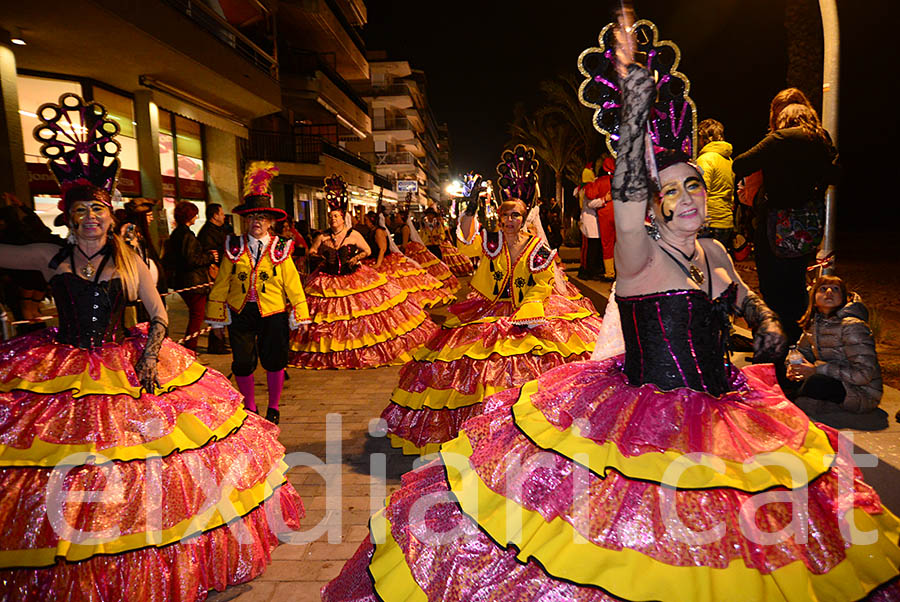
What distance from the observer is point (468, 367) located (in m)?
5.32

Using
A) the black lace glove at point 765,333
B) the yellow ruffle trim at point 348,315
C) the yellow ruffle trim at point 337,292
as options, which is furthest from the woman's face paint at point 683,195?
the yellow ruffle trim at point 337,292

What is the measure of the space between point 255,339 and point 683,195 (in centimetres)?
486

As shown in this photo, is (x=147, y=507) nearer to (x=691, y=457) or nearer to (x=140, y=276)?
(x=140, y=276)

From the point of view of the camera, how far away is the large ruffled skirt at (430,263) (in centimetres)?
1639

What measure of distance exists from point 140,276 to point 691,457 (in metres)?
3.51

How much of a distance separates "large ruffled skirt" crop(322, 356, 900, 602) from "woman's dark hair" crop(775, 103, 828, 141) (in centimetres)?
275

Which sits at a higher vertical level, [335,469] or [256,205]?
[256,205]

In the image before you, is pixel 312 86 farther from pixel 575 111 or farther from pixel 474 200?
pixel 474 200

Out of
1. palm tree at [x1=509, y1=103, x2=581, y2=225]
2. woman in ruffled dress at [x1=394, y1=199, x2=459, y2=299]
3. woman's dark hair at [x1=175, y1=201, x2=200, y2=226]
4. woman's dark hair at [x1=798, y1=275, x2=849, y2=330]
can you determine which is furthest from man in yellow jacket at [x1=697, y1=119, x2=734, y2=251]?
palm tree at [x1=509, y1=103, x2=581, y2=225]

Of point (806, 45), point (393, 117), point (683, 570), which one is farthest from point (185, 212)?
point (393, 117)

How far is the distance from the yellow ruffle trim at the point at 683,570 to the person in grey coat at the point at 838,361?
2675 mm

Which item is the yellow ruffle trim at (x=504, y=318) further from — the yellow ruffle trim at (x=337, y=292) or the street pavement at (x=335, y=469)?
the yellow ruffle trim at (x=337, y=292)

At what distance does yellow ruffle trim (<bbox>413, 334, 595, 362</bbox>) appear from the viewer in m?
5.29

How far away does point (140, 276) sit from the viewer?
3.87 metres
